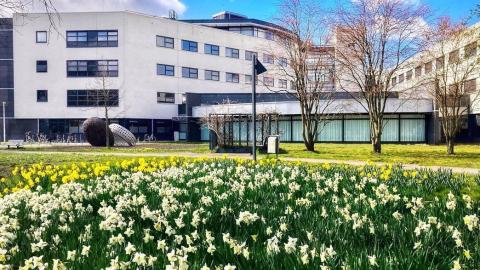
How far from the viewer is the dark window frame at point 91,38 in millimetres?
48906

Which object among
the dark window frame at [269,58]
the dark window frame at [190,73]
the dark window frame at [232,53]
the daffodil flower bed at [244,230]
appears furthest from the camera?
the dark window frame at [232,53]

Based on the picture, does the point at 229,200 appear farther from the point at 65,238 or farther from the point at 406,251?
the point at 406,251

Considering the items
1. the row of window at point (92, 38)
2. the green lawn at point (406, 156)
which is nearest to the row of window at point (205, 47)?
the row of window at point (92, 38)

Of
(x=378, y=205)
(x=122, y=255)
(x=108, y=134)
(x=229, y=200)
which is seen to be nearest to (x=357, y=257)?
(x=122, y=255)

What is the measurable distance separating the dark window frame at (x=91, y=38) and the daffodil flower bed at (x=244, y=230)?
1754 inches

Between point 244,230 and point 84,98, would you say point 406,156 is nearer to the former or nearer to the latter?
point 244,230

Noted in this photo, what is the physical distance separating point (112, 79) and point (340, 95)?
24.3 metres

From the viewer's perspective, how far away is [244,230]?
15.4 feet

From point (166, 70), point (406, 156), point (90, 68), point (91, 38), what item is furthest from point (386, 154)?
point (91, 38)

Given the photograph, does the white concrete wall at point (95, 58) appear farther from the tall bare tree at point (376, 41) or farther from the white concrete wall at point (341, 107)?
the tall bare tree at point (376, 41)

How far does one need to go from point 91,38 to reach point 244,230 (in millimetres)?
48832

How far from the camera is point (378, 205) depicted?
227 inches

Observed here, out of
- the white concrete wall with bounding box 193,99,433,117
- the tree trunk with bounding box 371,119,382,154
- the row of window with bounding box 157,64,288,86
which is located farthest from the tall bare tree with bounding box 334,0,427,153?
the row of window with bounding box 157,64,288,86

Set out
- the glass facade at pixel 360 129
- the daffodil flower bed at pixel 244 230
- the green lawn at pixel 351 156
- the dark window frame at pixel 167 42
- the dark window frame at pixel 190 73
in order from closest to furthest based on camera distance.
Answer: the daffodil flower bed at pixel 244 230 → the green lawn at pixel 351 156 → the glass facade at pixel 360 129 → the dark window frame at pixel 167 42 → the dark window frame at pixel 190 73
